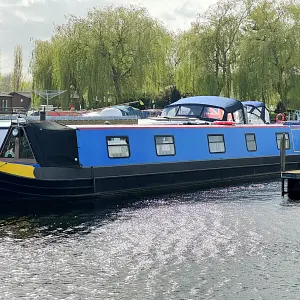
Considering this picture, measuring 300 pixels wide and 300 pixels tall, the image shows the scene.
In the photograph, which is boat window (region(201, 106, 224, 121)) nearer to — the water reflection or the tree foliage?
the water reflection

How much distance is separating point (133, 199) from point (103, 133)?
223 cm

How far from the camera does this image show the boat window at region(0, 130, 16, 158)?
1686 centimetres

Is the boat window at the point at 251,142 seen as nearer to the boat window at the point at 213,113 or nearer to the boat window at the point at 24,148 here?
the boat window at the point at 213,113

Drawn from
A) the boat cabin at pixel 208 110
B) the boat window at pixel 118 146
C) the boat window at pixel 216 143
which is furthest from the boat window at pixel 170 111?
the boat window at pixel 118 146

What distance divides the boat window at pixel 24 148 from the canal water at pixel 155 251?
1.98m

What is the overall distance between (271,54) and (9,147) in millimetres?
22918

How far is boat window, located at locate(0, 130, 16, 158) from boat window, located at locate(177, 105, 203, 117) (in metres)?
7.97

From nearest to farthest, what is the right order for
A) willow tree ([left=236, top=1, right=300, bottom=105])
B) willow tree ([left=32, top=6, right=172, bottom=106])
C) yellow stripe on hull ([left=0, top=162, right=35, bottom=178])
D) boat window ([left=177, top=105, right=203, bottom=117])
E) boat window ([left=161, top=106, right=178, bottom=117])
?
yellow stripe on hull ([left=0, top=162, right=35, bottom=178]) → boat window ([left=177, top=105, right=203, bottom=117]) → boat window ([left=161, top=106, right=178, bottom=117]) → willow tree ([left=236, top=1, right=300, bottom=105]) → willow tree ([left=32, top=6, right=172, bottom=106])

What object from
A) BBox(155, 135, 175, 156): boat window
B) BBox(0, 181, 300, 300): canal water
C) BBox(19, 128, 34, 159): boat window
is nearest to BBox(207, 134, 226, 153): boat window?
BBox(155, 135, 175, 156): boat window

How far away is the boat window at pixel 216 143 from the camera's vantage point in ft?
66.3

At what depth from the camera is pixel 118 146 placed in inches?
701

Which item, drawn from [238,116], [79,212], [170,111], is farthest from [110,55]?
[79,212]

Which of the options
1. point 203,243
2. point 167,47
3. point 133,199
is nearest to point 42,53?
point 167,47

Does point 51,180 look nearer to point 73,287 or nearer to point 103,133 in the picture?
point 103,133
